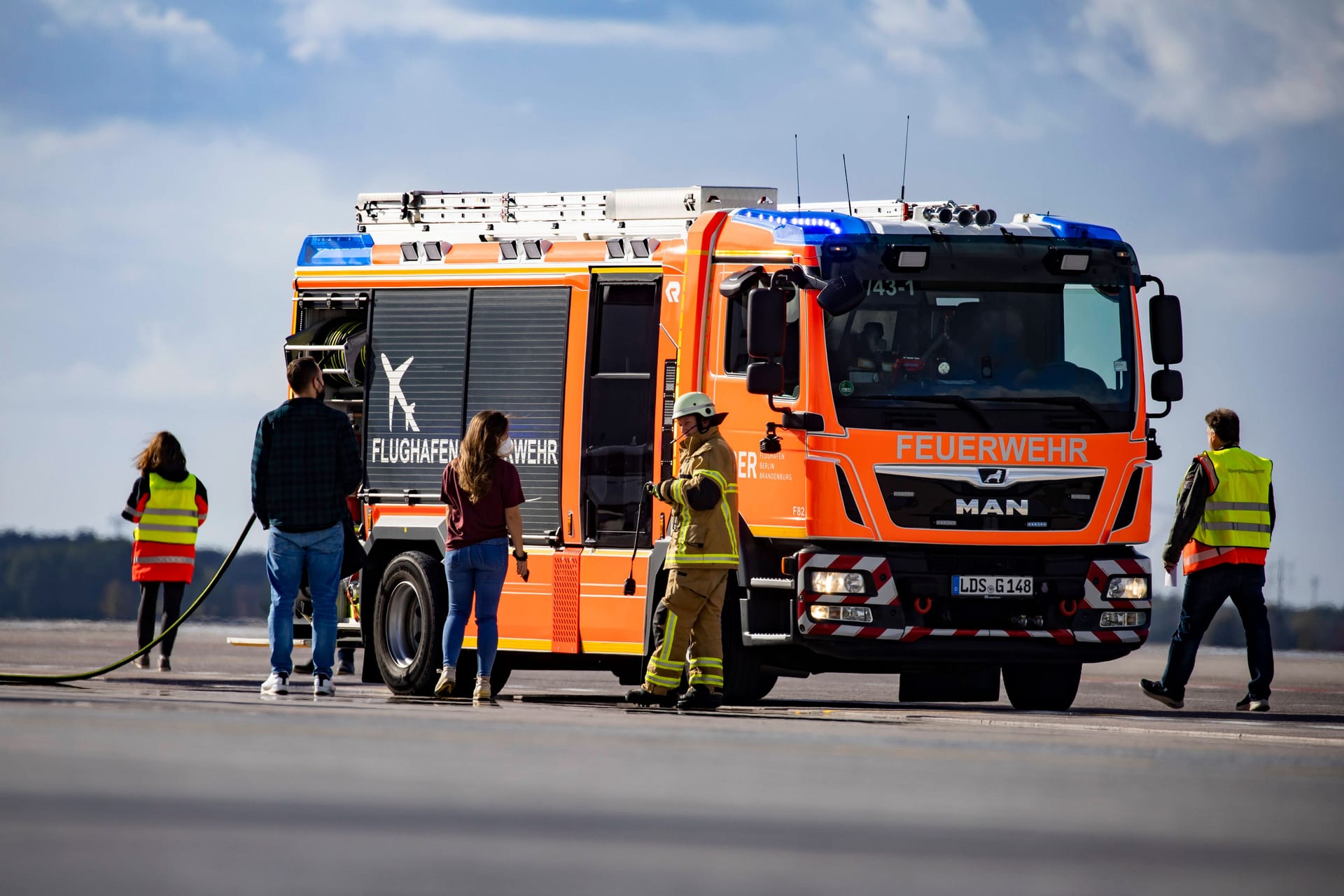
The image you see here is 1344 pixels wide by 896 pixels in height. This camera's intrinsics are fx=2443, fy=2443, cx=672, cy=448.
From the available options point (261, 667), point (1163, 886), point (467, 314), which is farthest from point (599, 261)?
point (1163, 886)

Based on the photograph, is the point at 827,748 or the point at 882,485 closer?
the point at 827,748

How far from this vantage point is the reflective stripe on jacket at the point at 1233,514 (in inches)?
637

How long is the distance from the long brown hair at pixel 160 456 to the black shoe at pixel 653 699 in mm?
6111

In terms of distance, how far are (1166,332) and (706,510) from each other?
3.35 metres

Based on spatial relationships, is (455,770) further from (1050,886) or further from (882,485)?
(882,485)

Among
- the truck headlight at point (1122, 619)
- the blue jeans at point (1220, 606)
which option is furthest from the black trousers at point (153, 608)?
the blue jeans at point (1220, 606)

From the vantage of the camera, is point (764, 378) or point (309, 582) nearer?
point (764, 378)

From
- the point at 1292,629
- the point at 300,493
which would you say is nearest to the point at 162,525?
the point at 300,493

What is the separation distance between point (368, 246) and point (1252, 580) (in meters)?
6.65

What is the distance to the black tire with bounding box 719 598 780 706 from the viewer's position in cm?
1494

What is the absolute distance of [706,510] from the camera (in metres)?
13.8

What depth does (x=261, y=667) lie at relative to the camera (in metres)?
20.7

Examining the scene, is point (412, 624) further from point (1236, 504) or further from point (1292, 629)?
point (1292, 629)

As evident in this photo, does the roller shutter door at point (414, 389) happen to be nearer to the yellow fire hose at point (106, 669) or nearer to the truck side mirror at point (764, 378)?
the yellow fire hose at point (106, 669)
